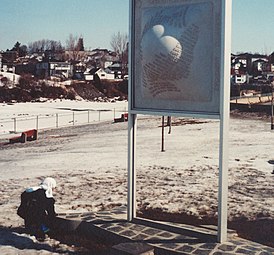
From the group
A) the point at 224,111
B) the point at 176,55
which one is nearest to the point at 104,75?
the point at 176,55

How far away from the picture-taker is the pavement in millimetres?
7352

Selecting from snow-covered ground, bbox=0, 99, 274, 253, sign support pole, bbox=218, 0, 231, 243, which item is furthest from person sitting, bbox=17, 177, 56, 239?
sign support pole, bbox=218, 0, 231, 243

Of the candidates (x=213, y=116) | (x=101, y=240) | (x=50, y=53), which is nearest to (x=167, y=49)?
(x=213, y=116)

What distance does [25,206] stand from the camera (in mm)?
8617

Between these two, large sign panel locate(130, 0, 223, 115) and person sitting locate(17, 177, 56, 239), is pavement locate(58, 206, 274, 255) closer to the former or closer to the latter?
person sitting locate(17, 177, 56, 239)

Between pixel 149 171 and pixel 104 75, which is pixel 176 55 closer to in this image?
pixel 149 171

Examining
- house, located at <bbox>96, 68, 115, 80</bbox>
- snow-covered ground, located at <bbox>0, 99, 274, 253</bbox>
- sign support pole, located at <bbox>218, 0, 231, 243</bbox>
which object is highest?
house, located at <bbox>96, 68, 115, 80</bbox>

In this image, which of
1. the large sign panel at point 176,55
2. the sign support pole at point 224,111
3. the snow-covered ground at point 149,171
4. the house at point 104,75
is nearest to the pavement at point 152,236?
the sign support pole at point 224,111

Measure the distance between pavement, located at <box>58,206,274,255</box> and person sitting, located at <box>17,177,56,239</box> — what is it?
0.40m

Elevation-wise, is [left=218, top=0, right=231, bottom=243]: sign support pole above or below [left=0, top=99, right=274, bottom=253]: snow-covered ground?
above

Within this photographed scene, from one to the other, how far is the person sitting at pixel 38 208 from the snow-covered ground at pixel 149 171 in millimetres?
1047

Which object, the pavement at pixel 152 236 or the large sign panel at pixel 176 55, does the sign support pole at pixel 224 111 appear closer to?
the large sign panel at pixel 176 55

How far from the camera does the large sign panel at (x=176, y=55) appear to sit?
7.69 meters

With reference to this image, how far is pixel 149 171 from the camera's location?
14.9m
